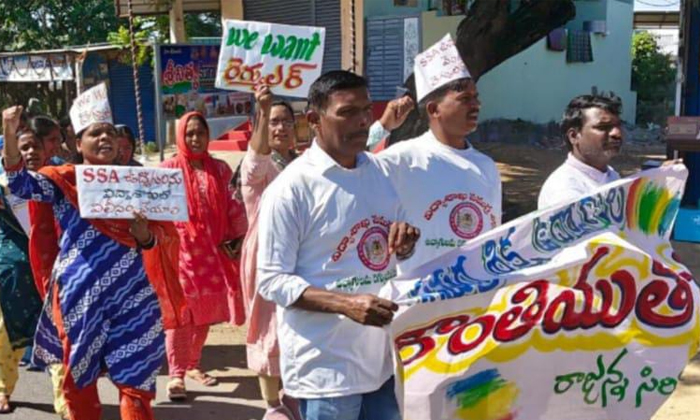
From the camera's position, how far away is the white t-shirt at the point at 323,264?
8.27 feet

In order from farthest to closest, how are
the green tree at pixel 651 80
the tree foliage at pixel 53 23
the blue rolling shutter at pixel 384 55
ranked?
the tree foliage at pixel 53 23, the green tree at pixel 651 80, the blue rolling shutter at pixel 384 55

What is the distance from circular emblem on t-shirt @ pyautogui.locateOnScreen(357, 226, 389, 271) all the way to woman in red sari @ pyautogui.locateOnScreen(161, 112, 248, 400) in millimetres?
2486

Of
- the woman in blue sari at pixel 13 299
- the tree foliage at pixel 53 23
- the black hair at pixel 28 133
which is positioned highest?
the tree foliage at pixel 53 23

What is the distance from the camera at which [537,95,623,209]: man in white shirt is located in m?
3.31

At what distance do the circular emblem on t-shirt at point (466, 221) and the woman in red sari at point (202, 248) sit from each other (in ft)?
7.10

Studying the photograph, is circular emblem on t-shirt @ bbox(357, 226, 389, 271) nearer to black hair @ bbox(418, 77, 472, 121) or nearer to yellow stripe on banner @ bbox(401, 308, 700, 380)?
yellow stripe on banner @ bbox(401, 308, 700, 380)

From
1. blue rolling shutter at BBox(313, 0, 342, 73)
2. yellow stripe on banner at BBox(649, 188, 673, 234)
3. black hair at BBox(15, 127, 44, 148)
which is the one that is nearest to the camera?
yellow stripe on banner at BBox(649, 188, 673, 234)

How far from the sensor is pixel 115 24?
23969 mm

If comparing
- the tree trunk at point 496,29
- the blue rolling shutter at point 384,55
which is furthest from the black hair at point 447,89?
the blue rolling shutter at point 384,55

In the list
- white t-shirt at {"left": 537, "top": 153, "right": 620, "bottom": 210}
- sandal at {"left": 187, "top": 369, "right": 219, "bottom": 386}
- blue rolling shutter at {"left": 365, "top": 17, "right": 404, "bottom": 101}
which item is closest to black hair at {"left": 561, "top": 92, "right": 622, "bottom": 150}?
white t-shirt at {"left": 537, "top": 153, "right": 620, "bottom": 210}

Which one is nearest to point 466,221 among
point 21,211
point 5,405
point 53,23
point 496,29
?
point 21,211

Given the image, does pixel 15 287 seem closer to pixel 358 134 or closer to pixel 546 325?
pixel 358 134

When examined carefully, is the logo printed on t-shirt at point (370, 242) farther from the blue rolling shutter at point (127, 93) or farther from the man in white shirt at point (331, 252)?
the blue rolling shutter at point (127, 93)

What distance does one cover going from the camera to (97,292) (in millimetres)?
3684
